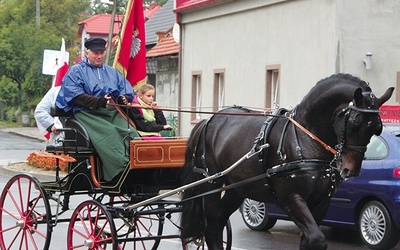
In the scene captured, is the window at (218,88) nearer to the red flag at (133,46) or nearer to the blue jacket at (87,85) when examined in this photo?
the red flag at (133,46)

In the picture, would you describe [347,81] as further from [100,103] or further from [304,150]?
[100,103]

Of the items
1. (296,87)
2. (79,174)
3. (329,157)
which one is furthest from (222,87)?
(329,157)

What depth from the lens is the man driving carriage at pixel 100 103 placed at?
9008mm

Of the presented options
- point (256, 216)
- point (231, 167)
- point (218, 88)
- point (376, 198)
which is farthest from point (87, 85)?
point (218, 88)

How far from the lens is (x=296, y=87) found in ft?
75.2

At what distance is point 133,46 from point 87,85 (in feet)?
4.42

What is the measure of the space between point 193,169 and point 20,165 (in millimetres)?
16619

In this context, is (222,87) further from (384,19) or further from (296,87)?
(384,19)

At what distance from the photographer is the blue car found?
10906 millimetres

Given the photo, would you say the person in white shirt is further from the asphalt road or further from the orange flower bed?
the orange flower bed

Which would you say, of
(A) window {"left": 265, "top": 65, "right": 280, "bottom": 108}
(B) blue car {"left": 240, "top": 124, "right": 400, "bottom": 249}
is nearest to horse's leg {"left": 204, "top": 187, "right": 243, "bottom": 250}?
(B) blue car {"left": 240, "top": 124, "right": 400, "bottom": 249}

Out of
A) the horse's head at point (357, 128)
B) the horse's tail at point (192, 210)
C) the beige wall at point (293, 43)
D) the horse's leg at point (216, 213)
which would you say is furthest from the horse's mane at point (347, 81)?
the beige wall at point (293, 43)

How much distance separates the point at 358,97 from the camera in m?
7.04

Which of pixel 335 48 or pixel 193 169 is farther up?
pixel 335 48
